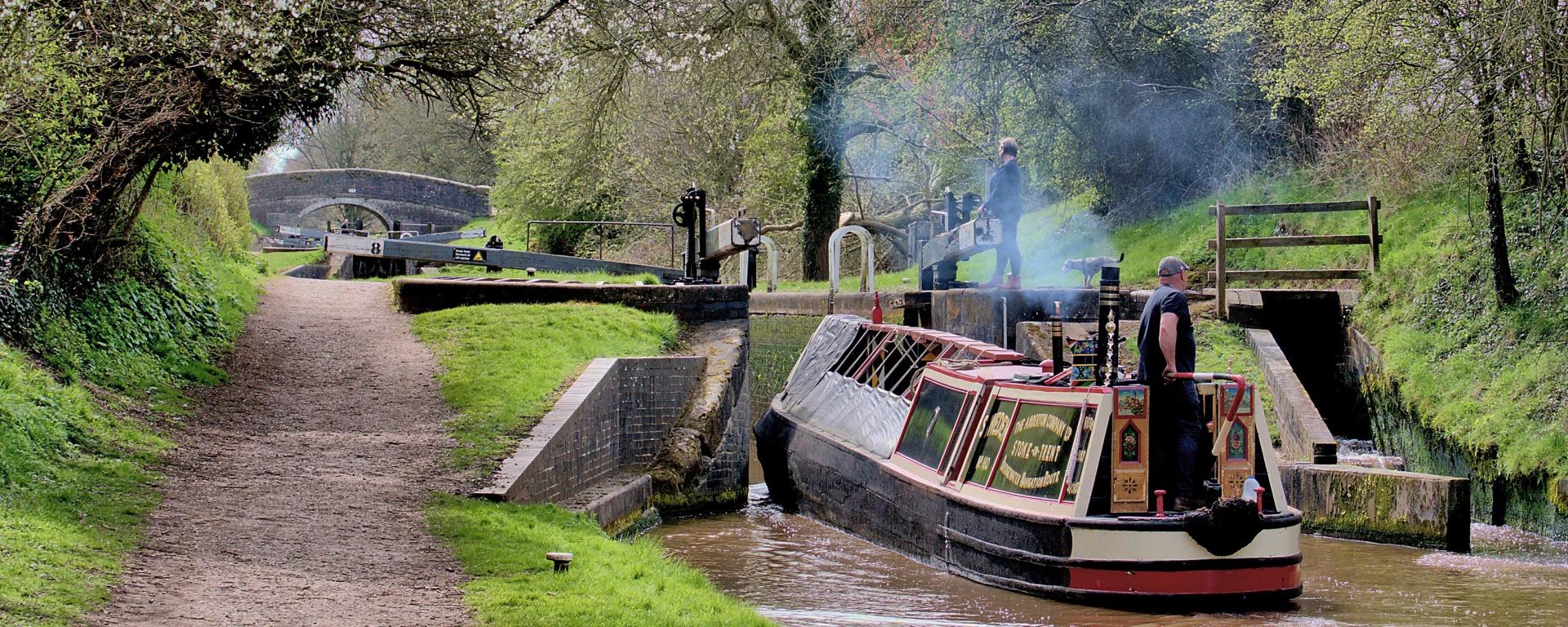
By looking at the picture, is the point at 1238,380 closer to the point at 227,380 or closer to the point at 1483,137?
the point at 1483,137

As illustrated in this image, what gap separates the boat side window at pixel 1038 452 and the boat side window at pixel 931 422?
0.77 metres

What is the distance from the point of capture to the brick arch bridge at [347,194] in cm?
4731

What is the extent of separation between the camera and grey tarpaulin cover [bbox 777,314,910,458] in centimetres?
1197

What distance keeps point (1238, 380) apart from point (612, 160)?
24376 mm

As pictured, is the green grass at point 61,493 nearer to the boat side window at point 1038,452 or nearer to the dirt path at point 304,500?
the dirt path at point 304,500

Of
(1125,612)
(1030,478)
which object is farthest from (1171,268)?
(1125,612)

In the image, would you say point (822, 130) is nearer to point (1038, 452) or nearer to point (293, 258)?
point (293, 258)

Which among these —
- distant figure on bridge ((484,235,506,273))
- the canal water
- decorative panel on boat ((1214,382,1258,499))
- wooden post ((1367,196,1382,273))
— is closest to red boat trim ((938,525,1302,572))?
the canal water

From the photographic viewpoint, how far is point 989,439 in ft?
33.3

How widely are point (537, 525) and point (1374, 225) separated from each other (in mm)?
10814

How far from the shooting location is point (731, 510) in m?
13.5

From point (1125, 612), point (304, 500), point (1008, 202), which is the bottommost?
point (1125, 612)

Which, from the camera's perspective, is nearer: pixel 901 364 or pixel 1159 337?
pixel 1159 337

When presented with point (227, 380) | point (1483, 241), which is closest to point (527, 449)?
point (227, 380)
